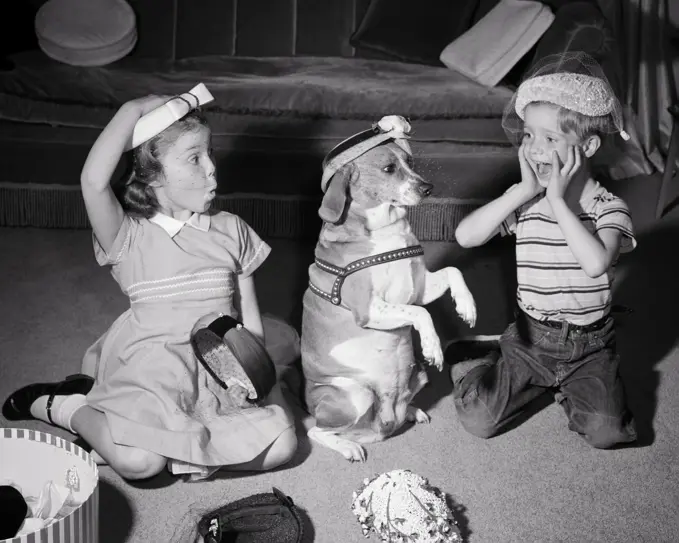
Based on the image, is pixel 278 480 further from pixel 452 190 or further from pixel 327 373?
pixel 452 190

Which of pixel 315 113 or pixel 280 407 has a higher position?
pixel 315 113

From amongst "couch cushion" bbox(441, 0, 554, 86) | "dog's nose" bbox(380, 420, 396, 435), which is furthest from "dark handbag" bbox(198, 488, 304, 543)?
"couch cushion" bbox(441, 0, 554, 86)

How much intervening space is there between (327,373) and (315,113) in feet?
4.00

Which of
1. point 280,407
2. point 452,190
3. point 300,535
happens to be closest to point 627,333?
point 452,190

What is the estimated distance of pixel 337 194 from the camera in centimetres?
189

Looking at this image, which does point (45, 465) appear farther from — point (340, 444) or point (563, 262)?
point (563, 262)

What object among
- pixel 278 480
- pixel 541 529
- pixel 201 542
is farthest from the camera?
pixel 278 480

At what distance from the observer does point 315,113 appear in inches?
117

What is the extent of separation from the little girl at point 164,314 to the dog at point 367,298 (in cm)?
13

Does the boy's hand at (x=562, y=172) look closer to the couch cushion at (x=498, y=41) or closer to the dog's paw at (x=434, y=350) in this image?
the dog's paw at (x=434, y=350)

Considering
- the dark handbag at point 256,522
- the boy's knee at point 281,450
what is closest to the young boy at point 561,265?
the boy's knee at point 281,450

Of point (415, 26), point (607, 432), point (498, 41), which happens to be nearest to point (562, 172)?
point (607, 432)

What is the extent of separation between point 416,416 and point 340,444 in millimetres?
214

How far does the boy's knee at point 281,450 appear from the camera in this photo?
187cm
